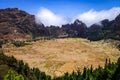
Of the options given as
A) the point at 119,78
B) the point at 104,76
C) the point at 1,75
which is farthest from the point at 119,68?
the point at 1,75

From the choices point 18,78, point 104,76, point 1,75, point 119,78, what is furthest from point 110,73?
point 1,75

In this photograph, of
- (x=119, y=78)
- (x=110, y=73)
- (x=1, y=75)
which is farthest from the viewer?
(x=1, y=75)

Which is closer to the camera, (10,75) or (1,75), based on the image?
(10,75)

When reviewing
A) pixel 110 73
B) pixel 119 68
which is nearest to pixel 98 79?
pixel 110 73

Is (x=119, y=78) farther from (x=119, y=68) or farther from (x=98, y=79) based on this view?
(x=98, y=79)

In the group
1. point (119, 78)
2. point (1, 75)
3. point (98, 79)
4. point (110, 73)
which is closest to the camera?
point (119, 78)

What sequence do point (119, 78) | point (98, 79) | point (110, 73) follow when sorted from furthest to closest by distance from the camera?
point (98, 79), point (110, 73), point (119, 78)

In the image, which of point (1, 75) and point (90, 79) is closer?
point (90, 79)

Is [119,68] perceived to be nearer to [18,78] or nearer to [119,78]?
[119,78]

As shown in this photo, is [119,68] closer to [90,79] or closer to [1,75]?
[90,79]
